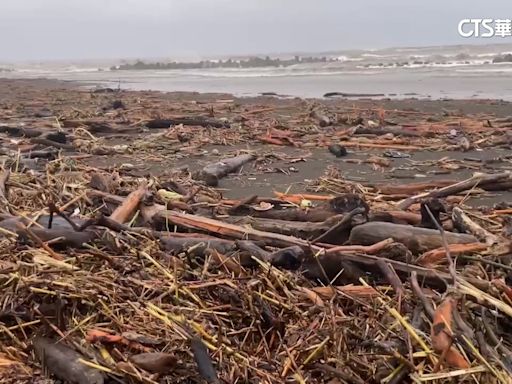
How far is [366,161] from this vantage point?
7605 millimetres

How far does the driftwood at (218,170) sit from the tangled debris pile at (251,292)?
5.57 ft

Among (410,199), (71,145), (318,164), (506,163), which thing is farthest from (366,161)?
(71,145)

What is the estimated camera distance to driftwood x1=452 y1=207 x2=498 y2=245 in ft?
11.0

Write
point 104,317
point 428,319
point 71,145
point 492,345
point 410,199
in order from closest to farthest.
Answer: point 492,345, point 428,319, point 104,317, point 410,199, point 71,145

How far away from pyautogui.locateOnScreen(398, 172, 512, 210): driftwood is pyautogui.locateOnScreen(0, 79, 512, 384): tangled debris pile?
1.1 inches

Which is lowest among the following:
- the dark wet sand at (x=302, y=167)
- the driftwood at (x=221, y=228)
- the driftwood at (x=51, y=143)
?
the dark wet sand at (x=302, y=167)

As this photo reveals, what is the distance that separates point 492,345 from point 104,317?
1708 millimetres

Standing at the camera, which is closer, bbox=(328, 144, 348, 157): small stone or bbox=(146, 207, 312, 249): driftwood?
bbox=(146, 207, 312, 249): driftwood

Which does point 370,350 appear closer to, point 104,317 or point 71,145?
point 104,317

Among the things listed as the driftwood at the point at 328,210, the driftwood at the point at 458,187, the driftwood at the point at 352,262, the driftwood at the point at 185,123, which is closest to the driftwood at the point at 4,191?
the driftwood at the point at 328,210

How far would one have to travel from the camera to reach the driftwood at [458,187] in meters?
4.48

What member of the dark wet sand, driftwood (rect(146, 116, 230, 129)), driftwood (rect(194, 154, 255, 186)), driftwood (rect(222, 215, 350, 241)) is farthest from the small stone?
driftwood (rect(222, 215, 350, 241))

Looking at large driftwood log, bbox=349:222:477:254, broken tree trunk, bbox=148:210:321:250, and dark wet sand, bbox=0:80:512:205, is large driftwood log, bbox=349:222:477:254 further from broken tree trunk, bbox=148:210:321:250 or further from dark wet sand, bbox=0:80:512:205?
dark wet sand, bbox=0:80:512:205

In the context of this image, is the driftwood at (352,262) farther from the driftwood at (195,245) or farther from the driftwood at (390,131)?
the driftwood at (390,131)
